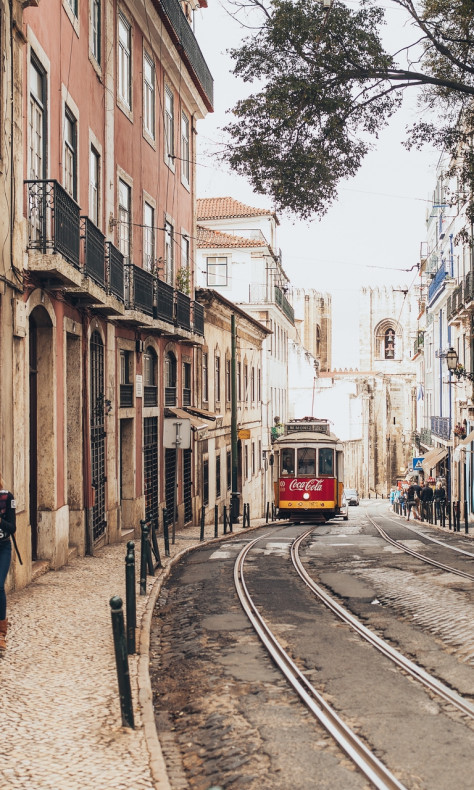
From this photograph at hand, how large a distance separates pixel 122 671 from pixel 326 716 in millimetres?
1430

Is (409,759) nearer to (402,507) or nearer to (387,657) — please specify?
(387,657)

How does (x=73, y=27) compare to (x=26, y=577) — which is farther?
(x=73, y=27)

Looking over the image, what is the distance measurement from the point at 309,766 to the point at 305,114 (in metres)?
9.90

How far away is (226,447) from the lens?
32.2m

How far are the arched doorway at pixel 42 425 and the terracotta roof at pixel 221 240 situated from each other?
30.1 metres

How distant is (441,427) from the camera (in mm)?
40125

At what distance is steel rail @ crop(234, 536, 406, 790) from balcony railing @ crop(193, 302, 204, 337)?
50.1ft

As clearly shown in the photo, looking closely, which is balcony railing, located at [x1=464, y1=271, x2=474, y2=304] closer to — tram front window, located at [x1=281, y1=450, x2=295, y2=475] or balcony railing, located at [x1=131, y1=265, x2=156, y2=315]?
tram front window, located at [x1=281, y1=450, x2=295, y2=475]

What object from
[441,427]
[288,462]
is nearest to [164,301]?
[288,462]

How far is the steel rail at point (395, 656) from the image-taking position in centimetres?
661

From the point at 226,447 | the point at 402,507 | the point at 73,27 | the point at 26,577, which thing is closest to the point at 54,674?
the point at 26,577

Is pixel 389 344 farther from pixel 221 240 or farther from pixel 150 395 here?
pixel 150 395

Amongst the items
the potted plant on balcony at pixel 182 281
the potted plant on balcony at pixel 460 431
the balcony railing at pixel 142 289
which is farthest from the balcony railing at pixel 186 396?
the potted plant on balcony at pixel 460 431

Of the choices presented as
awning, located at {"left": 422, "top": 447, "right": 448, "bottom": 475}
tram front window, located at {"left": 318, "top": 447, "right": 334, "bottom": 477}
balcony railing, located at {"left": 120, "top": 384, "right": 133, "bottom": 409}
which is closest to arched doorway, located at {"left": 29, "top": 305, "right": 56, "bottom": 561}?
balcony railing, located at {"left": 120, "top": 384, "right": 133, "bottom": 409}
